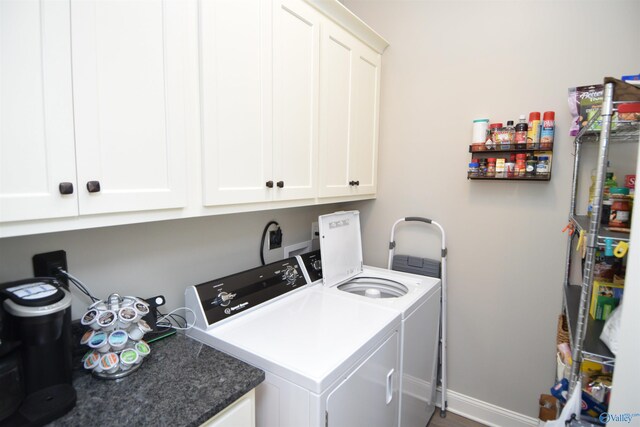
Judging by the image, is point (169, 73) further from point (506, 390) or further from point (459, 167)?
point (506, 390)

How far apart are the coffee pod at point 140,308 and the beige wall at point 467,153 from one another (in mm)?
1674

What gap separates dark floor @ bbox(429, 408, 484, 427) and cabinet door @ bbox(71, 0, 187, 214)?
6.82 ft

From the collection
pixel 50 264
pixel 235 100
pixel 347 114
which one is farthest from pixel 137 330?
pixel 347 114

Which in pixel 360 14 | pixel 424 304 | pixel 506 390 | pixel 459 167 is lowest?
pixel 506 390

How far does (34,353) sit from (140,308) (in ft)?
0.95

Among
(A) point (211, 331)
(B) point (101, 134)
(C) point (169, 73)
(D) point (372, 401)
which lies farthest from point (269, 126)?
(D) point (372, 401)

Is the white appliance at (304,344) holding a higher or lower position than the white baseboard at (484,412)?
higher

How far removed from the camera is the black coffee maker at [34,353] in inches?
30.4

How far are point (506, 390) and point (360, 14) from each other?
8.72 ft

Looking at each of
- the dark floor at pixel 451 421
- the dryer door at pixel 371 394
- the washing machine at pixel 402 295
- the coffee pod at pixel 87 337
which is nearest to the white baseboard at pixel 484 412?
the dark floor at pixel 451 421

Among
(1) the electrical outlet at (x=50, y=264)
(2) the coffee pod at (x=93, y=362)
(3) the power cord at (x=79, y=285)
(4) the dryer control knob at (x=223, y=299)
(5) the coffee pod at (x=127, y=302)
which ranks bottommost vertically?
(2) the coffee pod at (x=93, y=362)

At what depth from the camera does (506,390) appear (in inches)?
79.6

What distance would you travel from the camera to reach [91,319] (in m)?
1.01

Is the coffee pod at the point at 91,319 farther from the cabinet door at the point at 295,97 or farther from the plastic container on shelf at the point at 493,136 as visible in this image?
the plastic container on shelf at the point at 493,136
